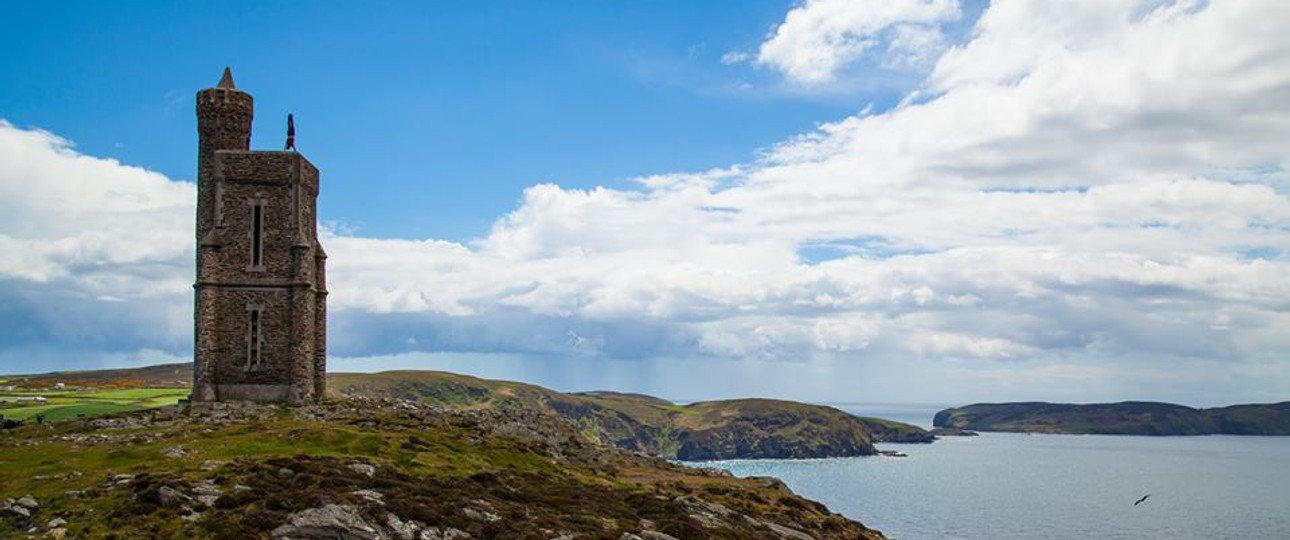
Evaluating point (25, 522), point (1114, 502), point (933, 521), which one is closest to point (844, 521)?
point (25, 522)

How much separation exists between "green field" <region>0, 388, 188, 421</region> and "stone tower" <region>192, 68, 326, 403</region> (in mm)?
10288

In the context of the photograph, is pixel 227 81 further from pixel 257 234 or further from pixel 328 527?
pixel 328 527

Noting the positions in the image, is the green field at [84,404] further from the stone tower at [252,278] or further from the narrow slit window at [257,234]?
the narrow slit window at [257,234]

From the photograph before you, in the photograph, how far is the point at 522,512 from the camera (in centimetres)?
3706

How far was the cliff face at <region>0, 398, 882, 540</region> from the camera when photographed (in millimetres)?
31062

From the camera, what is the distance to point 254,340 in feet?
185

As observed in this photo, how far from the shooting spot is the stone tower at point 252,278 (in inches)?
2205

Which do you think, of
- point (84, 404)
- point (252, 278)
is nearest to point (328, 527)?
point (252, 278)

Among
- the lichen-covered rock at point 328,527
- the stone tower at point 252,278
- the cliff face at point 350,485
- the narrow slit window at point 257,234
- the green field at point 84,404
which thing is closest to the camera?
the lichen-covered rock at point 328,527

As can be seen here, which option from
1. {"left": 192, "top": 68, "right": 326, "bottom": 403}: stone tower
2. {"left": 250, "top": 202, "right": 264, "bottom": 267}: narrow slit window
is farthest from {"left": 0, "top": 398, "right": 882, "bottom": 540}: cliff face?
{"left": 250, "top": 202, "right": 264, "bottom": 267}: narrow slit window

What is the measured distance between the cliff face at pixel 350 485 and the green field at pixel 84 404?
56.4ft

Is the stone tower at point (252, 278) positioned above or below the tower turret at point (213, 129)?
below

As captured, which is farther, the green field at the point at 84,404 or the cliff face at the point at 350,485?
the green field at the point at 84,404

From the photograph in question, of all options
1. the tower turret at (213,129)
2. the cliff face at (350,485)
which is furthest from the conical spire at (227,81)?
the cliff face at (350,485)
